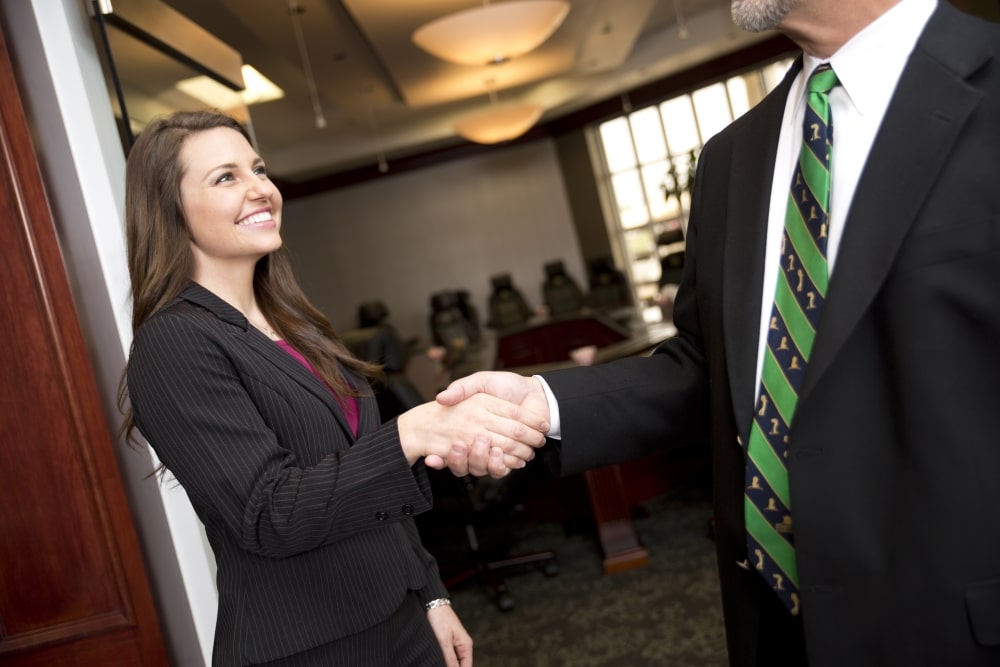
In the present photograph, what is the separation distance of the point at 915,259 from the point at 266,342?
1.08m

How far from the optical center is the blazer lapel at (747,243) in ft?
4.10

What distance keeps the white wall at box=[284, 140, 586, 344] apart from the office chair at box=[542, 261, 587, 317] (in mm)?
1594

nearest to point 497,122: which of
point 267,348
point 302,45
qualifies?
point 302,45

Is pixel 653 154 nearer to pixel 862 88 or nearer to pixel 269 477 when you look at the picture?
pixel 862 88

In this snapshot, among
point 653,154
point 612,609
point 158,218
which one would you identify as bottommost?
point 612,609

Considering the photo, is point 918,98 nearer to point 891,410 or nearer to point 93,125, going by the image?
point 891,410

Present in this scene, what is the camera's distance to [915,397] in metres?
1.07

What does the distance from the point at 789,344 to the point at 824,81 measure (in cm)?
40

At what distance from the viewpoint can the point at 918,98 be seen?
1.10 m

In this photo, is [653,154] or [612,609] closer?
[612,609]

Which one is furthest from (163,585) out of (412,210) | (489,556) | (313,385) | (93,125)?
(412,210)

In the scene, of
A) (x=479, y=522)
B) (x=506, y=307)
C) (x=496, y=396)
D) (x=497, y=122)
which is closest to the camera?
(x=496, y=396)

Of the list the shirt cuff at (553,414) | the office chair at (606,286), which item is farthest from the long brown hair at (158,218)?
the office chair at (606,286)

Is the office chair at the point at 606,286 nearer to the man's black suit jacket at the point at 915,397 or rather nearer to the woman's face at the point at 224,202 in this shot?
the woman's face at the point at 224,202
